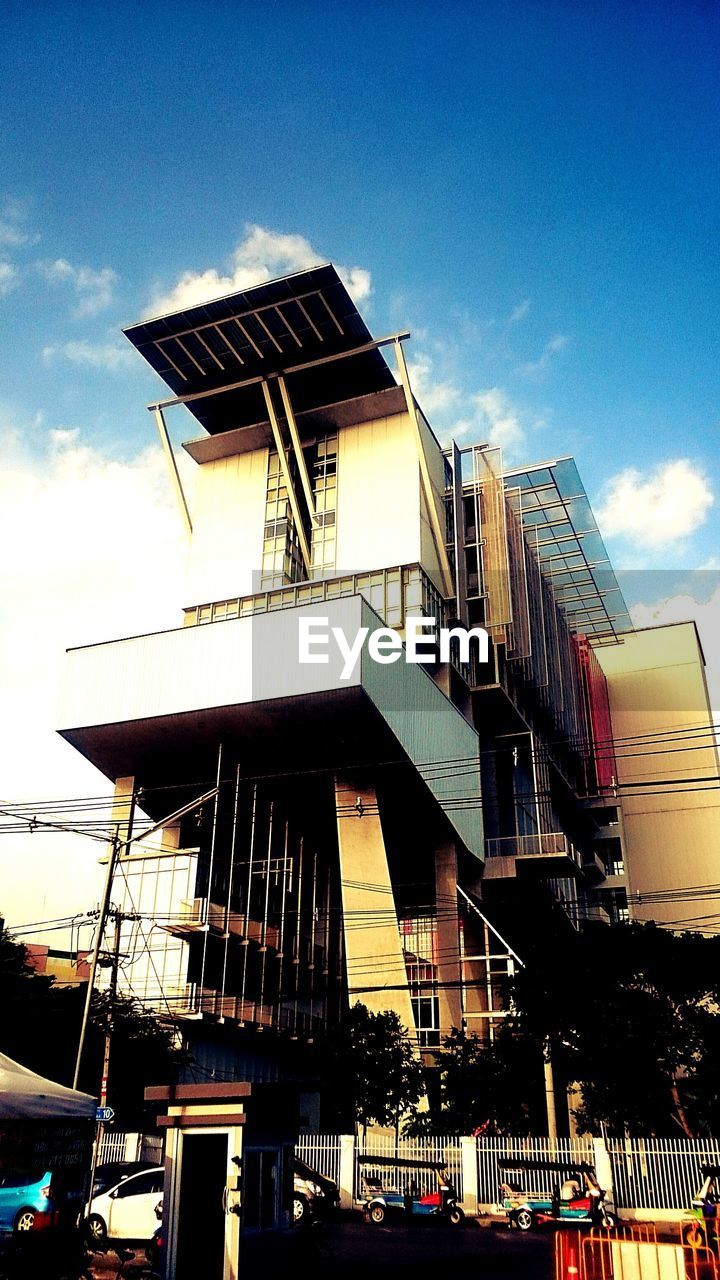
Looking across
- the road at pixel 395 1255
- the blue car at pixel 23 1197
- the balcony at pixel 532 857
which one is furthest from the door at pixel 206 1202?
the balcony at pixel 532 857

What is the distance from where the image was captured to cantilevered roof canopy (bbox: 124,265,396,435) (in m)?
36.2

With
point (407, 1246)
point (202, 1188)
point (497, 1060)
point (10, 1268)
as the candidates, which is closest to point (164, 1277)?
point (202, 1188)

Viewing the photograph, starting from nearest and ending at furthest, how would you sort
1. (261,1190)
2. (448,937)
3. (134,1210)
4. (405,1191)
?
(261,1190), (134,1210), (405,1191), (448,937)

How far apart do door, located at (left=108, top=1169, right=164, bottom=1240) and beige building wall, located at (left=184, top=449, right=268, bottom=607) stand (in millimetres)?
24221

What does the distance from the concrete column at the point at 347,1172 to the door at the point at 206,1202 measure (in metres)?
14.0

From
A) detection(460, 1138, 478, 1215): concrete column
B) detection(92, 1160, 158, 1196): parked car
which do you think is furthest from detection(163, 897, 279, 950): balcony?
detection(460, 1138, 478, 1215): concrete column

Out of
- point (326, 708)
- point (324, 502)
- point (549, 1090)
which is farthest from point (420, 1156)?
point (324, 502)

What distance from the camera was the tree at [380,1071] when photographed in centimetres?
2938

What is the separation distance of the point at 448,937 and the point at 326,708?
35.6 feet

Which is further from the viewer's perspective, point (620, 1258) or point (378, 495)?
point (378, 495)

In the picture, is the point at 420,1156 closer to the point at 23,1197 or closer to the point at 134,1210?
the point at 134,1210

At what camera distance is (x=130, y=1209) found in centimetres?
1848

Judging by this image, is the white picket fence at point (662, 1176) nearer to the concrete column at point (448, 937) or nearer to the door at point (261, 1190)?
the concrete column at point (448, 937)

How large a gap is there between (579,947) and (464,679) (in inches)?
477
